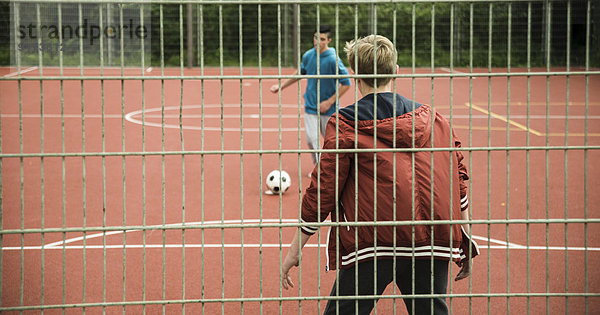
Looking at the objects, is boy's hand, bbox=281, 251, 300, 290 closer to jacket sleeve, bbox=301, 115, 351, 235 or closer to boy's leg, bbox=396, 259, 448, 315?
jacket sleeve, bbox=301, 115, 351, 235

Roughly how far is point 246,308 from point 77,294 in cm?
130

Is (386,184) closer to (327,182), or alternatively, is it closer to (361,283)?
(327,182)

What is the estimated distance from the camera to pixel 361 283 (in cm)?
339

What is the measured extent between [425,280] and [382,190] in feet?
1.65

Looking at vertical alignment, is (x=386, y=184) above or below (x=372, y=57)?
below

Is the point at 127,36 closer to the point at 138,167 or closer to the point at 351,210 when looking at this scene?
the point at 138,167

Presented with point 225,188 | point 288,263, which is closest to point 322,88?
point 225,188

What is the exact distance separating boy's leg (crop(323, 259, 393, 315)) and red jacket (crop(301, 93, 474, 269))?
56 millimetres

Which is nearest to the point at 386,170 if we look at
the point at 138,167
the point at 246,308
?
the point at 246,308

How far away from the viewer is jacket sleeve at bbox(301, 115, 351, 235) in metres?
3.26

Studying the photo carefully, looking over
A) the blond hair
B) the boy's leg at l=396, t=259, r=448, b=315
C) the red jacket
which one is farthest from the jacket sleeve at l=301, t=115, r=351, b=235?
the boy's leg at l=396, t=259, r=448, b=315

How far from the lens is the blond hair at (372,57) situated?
3271 mm

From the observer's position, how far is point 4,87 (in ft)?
67.9

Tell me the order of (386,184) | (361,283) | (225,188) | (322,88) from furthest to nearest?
(322,88)
(225,188)
(361,283)
(386,184)
